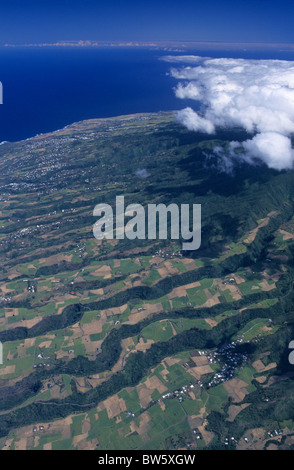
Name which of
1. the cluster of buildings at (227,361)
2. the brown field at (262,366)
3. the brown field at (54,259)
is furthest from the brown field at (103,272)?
the brown field at (262,366)

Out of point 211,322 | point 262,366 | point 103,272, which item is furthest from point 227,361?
point 103,272

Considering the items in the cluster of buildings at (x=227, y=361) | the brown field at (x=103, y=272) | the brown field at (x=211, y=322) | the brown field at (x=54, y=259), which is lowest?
the cluster of buildings at (x=227, y=361)

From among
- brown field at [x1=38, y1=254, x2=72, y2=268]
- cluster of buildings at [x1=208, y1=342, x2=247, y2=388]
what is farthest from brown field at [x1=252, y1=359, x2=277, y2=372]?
brown field at [x1=38, y1=254, x2=72, y2=268]

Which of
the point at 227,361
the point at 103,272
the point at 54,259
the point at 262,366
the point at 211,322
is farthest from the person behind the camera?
the point at 54,259

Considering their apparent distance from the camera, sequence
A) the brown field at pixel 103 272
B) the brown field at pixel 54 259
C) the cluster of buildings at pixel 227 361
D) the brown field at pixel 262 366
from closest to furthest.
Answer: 1. the cluster of buildings at pixel 227 361
2. the brown field at pixel 262 366
3. the brown field at pixel 103 272
4. the brown field at pixel 54 259

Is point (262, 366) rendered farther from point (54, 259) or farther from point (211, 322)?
point (54, 259)

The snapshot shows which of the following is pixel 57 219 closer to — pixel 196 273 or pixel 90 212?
pixel 90 212

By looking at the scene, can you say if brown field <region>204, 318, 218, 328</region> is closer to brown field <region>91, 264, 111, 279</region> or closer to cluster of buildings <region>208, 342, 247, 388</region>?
cluster of buildings <region>208, 342, 247, 388</region>

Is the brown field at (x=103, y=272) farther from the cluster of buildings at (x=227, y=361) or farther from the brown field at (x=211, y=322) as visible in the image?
the cluster of buildings at (x=227, y=361)

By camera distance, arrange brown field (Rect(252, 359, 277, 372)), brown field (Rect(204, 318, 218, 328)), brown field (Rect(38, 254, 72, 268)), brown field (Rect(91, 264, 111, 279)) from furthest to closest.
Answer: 1. brown field (Rect(38, 254, 72, 268))
2. brown field (Rect(91, 264, 111, 279))
3. brown field (Rect(204, 318, 218, 328))
4. brown field (Rect(252, 359, 277, 372))

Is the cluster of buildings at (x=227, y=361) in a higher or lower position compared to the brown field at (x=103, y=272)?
lower
